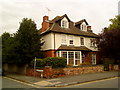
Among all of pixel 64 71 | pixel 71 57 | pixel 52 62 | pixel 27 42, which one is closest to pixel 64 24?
pixel 71 57

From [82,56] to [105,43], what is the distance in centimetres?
519

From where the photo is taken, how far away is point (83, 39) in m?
25.0

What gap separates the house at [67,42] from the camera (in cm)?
2130

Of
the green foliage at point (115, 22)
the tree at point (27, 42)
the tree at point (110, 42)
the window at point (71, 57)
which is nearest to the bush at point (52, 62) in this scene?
the tree at point (27, 42)

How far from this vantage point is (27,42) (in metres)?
19.2

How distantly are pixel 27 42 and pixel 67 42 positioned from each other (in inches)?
276

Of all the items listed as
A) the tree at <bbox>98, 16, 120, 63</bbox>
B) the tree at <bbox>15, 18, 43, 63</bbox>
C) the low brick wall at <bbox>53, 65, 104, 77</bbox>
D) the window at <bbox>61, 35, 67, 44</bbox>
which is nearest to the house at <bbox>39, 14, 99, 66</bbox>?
the window at <bbox>61, 35, 67, 44</bbox>

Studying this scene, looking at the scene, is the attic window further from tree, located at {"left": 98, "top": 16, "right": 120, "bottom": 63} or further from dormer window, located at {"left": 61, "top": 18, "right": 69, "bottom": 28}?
tree, located at {"left": 98, "top": 16, "right": 120, "bottom": 63}

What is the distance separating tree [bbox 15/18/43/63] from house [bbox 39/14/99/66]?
244 centimetres

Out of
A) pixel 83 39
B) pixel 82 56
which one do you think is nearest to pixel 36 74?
pixel 82 56

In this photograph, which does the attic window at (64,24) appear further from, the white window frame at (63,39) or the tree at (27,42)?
the tree at (27,42)

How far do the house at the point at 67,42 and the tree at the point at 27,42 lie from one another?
8.00 ft

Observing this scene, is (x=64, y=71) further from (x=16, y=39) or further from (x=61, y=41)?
(x=16, y=39)

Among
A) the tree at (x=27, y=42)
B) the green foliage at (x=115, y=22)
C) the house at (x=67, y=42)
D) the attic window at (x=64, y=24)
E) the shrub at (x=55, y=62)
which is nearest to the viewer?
the shrub at (x=55, y=62)
